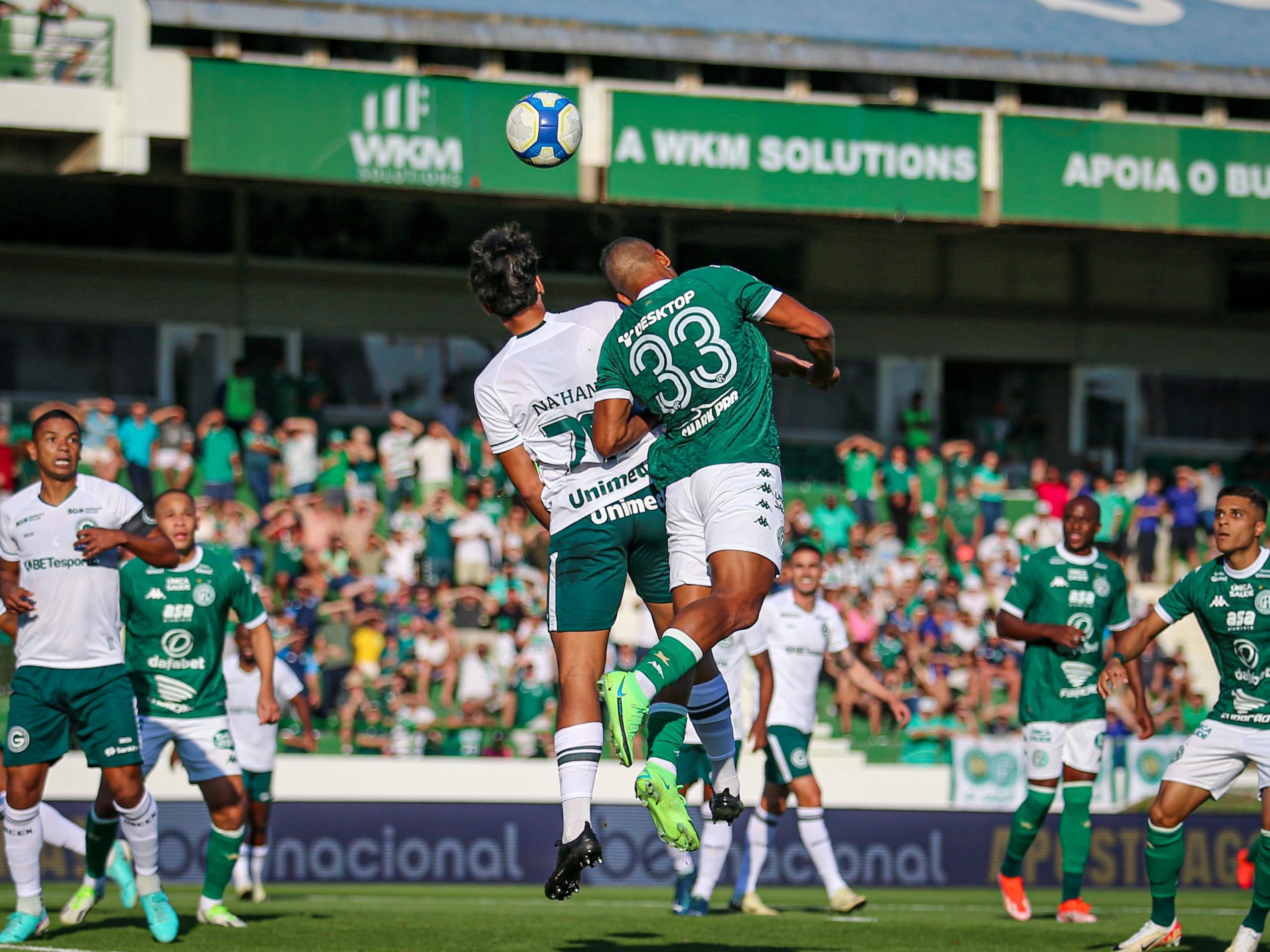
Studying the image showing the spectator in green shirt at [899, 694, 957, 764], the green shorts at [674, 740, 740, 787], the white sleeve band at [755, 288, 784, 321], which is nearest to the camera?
the white sleeve band at [755, 288, 784, 321]

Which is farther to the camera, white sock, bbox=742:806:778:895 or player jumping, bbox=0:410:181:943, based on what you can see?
white sock, bbox=742:806:778:895

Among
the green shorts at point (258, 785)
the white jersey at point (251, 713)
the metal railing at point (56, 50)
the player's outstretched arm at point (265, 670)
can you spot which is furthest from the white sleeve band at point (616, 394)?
the metal railing at point (56, 50)

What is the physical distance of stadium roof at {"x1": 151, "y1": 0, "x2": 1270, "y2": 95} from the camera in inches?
975

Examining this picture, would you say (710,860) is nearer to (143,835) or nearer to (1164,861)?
(1164,861)

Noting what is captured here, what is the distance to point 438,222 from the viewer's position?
91.7ft

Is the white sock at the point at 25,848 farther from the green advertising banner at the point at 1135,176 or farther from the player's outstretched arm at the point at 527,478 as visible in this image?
the green advertising banner at the point at 1135,176

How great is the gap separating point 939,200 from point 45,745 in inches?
741

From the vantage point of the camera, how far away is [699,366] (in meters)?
7.81

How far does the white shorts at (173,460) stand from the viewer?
2223cm

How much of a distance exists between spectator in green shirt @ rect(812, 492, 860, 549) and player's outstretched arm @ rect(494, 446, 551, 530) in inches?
608

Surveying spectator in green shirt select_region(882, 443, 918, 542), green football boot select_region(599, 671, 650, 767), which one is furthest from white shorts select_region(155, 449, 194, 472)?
green football boot select_region(599, 671, 650, 767)

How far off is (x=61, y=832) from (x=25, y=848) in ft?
8.22

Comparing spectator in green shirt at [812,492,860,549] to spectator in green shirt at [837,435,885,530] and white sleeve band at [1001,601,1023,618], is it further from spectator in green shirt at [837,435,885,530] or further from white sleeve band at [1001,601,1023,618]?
white sleeve band at [1001,601,1023,618]

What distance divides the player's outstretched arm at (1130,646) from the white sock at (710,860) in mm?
3254
